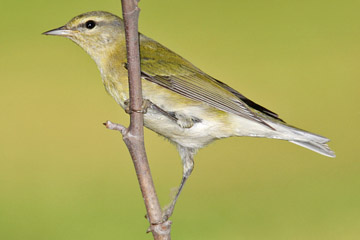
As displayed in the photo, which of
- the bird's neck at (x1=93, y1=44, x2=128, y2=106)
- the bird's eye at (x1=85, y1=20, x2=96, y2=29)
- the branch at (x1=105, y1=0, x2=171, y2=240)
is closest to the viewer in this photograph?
the branch at (x1=105, y1=0, x2=171, y2=240)

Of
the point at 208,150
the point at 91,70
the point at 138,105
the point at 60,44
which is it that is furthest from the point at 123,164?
the point at 138,105

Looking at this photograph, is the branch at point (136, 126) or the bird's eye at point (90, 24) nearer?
the branch at point (136, 126)

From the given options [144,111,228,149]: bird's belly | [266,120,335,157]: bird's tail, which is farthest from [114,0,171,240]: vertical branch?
[266,120,335,157]: bird's tail

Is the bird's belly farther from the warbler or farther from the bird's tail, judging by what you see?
the bird's tail

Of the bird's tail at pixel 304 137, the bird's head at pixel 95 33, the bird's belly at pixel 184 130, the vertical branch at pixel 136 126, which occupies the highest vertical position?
the bird's head at pixel 95 33

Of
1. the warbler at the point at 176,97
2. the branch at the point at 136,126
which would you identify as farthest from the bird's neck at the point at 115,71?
the branch at the point at 136,126

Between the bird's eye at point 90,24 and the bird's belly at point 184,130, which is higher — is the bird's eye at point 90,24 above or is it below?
above

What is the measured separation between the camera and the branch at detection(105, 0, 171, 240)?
37.7 inches

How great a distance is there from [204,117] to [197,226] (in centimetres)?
78

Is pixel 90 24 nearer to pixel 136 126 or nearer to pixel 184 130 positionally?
pixel 184 130

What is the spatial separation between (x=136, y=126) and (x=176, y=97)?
443 mm

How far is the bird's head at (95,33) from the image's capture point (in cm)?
158

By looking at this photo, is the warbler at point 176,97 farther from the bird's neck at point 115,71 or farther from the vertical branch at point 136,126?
the vertical branch at point 136,126

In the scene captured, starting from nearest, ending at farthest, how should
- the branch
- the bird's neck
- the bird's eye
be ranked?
the branch
the bird's neck
the bird's eye
